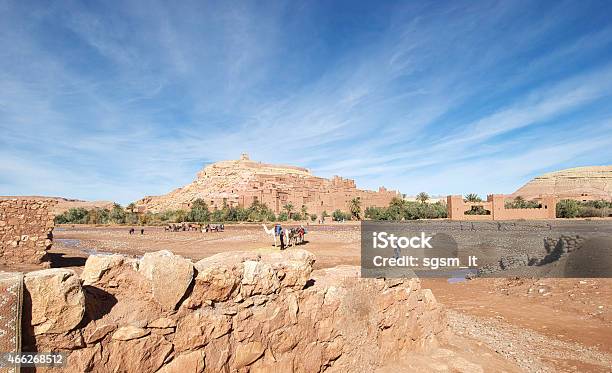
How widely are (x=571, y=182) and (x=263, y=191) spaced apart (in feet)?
357

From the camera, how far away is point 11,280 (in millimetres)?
2580

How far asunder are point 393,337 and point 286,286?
228cm

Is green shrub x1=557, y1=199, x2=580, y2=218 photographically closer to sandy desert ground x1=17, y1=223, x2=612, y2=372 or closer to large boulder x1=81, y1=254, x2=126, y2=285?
sandy desert ground x1=17, y1=223, x2=612, y2=372

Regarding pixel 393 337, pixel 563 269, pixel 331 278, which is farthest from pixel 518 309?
pixel 331 278

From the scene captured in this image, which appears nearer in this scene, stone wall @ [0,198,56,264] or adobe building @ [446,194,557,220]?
stone wall @ [0,198,56,264]

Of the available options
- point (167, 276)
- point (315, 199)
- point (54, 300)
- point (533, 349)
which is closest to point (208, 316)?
point (167, 276)

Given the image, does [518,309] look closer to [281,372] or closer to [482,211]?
[281,372]

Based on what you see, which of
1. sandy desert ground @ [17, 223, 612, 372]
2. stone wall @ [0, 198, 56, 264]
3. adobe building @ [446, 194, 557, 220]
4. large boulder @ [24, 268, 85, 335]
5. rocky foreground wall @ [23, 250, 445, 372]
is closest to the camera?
large boulder @ [24, 268, 85, 335]

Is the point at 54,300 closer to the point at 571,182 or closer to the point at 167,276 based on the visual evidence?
the point at 167,276

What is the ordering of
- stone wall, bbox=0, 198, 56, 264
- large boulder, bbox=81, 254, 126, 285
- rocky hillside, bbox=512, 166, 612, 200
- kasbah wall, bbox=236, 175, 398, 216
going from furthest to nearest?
rocky hillside, bbox=512, 166, 612, 200 < kasbah wall, bbox=236, 175, 398, 216 < stone wall, bbox=0, 198, 56, 264 < large boulder, bbox=81, 254, 126, 285

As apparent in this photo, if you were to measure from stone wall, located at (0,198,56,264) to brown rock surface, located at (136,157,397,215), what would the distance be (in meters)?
70.3

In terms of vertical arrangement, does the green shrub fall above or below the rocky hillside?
below

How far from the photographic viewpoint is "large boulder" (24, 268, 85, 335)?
2689mm

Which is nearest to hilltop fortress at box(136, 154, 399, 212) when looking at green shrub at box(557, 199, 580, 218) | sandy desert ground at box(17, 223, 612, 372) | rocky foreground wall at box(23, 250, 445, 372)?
green shrub at box(557, 199, 580, 218)
